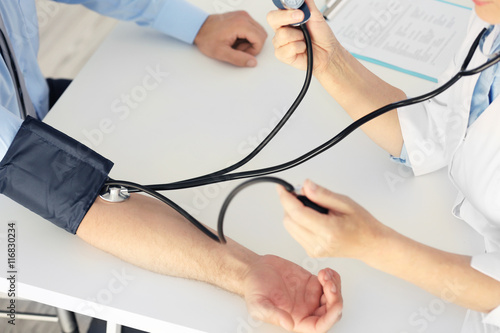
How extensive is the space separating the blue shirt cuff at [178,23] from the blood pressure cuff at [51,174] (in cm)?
46

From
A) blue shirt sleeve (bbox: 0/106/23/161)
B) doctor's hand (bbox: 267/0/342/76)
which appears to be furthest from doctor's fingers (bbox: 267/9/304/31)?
blue shirt sleeve (bbox: 0/106/23/161)

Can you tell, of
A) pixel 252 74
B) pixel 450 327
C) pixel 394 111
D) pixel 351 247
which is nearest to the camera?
pixel 351 247

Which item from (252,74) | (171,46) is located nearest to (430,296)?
(252,74)

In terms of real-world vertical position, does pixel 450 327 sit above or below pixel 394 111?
below

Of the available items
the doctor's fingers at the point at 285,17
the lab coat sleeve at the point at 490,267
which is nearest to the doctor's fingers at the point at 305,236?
the lab coat sleeve at the point at 490,267

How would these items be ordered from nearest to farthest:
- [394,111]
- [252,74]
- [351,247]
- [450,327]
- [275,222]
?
1. [351,247]
2. [450,327]
3. [275,222]
4. [394,111]
5. [252,74]

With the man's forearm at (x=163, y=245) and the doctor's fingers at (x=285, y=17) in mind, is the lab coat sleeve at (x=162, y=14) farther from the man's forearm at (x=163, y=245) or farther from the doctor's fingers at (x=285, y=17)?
the man's forearm at (x=163, y=245)

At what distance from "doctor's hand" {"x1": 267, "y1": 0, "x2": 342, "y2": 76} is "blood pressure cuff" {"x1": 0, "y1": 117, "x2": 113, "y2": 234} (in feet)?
1.21

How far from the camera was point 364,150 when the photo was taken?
116 cm

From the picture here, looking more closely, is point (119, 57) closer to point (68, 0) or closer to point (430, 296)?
point (68, 0)

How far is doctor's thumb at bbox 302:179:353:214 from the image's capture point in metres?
0.74

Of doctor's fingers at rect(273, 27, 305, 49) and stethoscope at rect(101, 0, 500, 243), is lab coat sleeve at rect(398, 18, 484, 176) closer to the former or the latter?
stethoscope at rect(101, 0, 500, 243)

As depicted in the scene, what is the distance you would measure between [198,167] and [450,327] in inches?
19.9

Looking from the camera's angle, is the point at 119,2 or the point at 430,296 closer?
the point at 430,296
